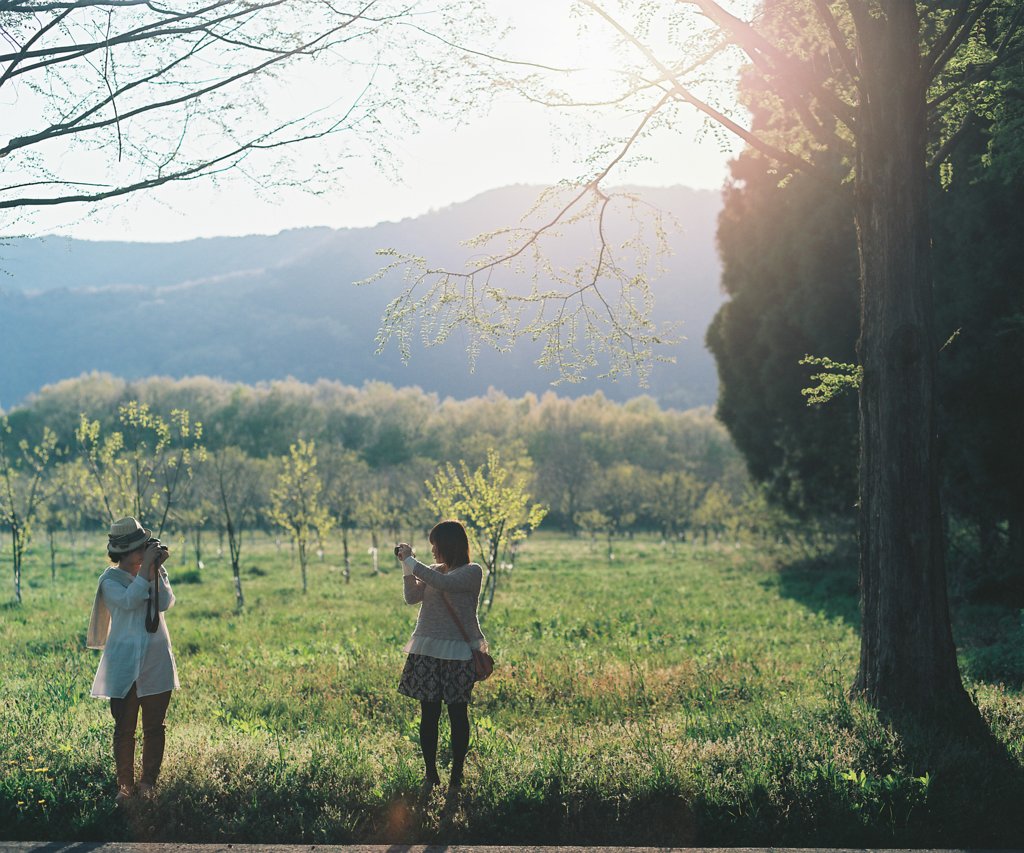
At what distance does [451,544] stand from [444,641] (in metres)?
0.63

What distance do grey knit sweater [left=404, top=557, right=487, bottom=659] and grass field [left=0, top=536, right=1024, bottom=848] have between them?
2.65ft

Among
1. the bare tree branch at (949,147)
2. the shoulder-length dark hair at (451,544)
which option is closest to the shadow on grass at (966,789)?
the shoulder-length dark hair at (451,544)

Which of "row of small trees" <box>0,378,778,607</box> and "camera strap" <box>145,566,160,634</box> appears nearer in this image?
Result: "camera strap" <box>145,566,160,634</box>

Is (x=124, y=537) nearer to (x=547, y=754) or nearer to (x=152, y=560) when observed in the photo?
(x=152, y=560)

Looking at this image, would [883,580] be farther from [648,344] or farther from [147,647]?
[147,647]

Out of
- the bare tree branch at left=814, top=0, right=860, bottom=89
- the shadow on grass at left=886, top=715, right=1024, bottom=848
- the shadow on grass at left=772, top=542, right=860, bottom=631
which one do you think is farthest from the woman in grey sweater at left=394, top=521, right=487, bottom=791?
the shadow on grass at left=772, top=542, right=860, bottom=631

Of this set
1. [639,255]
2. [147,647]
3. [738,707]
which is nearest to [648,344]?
[639,255]

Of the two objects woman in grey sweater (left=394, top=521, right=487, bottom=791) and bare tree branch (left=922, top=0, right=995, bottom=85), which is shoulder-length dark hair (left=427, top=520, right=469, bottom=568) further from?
bare tree branch (left=922, top=0, right=995, bottom=85)

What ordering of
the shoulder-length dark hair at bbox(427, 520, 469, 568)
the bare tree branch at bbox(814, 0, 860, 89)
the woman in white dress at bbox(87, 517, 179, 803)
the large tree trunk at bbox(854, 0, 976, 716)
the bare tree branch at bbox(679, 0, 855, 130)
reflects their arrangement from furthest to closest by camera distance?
1. the bare tree branch at bbox(679, 0, 855, 130)
2. the bare tree branch at bbox(814, 0, 860, 89)
3. the large tree trunk at bbox(854, 0, 976, 716)
4. the shoulder-length dark hair at bbox(427, 520, 469, 568)
5. the woman in white dress at bbox(87, 517, 179, 803)

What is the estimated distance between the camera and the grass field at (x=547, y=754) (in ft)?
16.0

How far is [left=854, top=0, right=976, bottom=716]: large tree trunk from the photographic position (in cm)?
648

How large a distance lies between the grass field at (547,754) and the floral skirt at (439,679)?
20.2 inches

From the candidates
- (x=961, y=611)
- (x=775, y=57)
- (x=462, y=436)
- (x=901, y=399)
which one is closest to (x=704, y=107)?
(x=775, y=57)

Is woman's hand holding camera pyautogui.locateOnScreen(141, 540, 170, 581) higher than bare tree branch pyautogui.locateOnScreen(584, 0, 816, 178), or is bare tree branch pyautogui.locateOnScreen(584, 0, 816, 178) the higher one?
bare tree branch pyautogui.locateOnScreen(584, 0, 816, 178)
